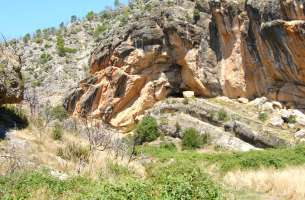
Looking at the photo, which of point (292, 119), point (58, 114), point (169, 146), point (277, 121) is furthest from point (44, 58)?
point (58, 114)

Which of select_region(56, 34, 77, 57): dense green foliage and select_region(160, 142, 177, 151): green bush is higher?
A: select_region(56, 34, 77, 57): dense green foliage

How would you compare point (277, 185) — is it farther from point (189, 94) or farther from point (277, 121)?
point (189, 94)

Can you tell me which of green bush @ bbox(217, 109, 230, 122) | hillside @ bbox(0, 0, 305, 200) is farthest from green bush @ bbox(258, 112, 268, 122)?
green bush @ bbox(217, 109, 230, 122)

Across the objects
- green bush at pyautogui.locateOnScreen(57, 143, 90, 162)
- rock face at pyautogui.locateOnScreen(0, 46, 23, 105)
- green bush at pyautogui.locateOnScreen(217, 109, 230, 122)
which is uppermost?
rock face at pyautogui.locateOnScreen(0, 46, 23, 105)

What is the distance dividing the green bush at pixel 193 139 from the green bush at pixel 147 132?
338 centimetres

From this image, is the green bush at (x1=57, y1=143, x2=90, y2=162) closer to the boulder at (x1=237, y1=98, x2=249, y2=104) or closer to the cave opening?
the boulder at (x1=237, y1=98, x2=249, y2=104)

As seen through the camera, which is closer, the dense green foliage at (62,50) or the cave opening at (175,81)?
the cave opening at (175,81)

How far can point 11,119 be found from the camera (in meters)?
13.5

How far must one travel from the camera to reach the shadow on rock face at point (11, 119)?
12.8 metres

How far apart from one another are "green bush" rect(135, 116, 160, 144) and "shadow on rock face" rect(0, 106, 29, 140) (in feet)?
122

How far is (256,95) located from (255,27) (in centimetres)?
736

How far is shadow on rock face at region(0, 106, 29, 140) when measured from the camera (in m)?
12.8

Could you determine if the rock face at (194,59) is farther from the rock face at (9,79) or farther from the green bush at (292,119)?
the rock face at (9,79)

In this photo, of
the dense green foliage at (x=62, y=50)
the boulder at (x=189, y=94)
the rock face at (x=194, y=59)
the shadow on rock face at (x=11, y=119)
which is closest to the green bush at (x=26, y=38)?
the dense green foliage at (x=62, y=50)
